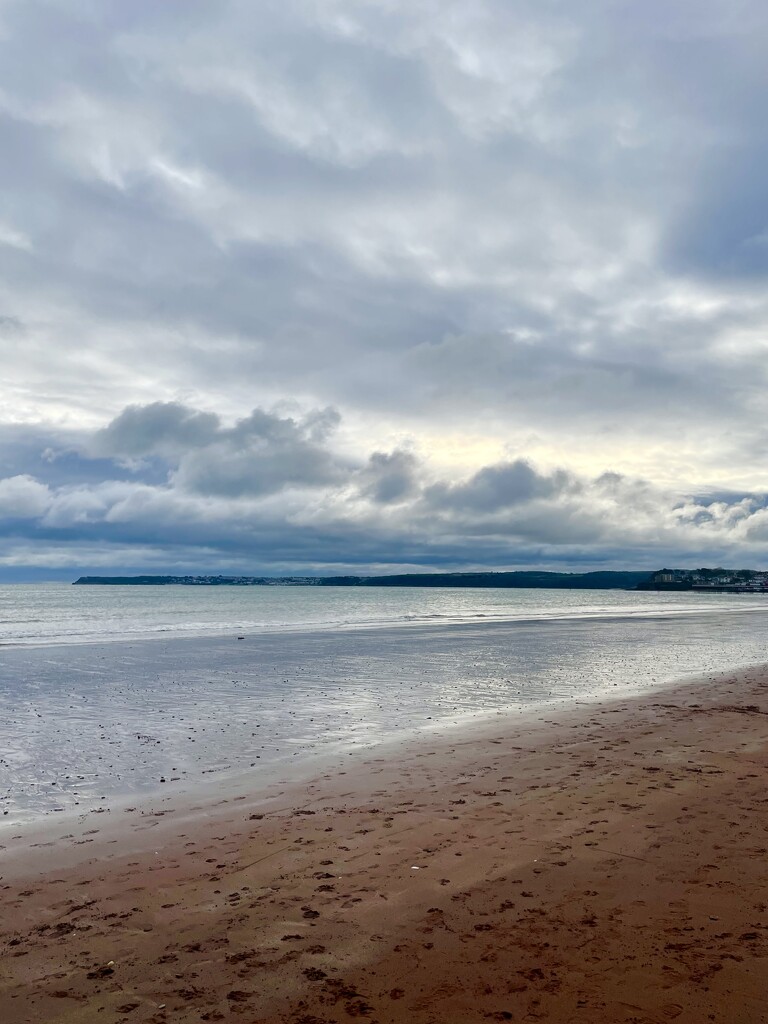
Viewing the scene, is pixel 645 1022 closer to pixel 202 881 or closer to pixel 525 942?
pixel 525 942

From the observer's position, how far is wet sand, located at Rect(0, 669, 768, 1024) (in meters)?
5.52

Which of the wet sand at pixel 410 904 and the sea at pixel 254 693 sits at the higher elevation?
the wet sand at pixel 410 904

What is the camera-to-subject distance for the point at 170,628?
60.2 metres

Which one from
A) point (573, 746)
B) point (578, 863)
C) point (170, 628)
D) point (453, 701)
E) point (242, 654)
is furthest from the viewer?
point (170, 628)

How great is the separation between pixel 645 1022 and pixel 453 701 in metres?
16.7

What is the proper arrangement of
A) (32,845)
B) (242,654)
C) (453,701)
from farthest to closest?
1. (242,654)
2. (453,701)
3. (32,845)

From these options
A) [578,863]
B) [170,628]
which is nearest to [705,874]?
[578,863]

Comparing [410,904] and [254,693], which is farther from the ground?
[410,904]

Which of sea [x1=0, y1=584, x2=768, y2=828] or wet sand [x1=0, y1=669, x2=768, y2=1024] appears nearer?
wet sand [x1=0, y1=669, x2=768, y2=1024]

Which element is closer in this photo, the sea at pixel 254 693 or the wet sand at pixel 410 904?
the wet sand at pixel 410 904

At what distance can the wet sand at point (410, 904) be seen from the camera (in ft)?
18.1

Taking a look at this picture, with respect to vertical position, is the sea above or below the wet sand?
below

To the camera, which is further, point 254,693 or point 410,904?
point 254,693

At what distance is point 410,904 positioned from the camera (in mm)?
7180
